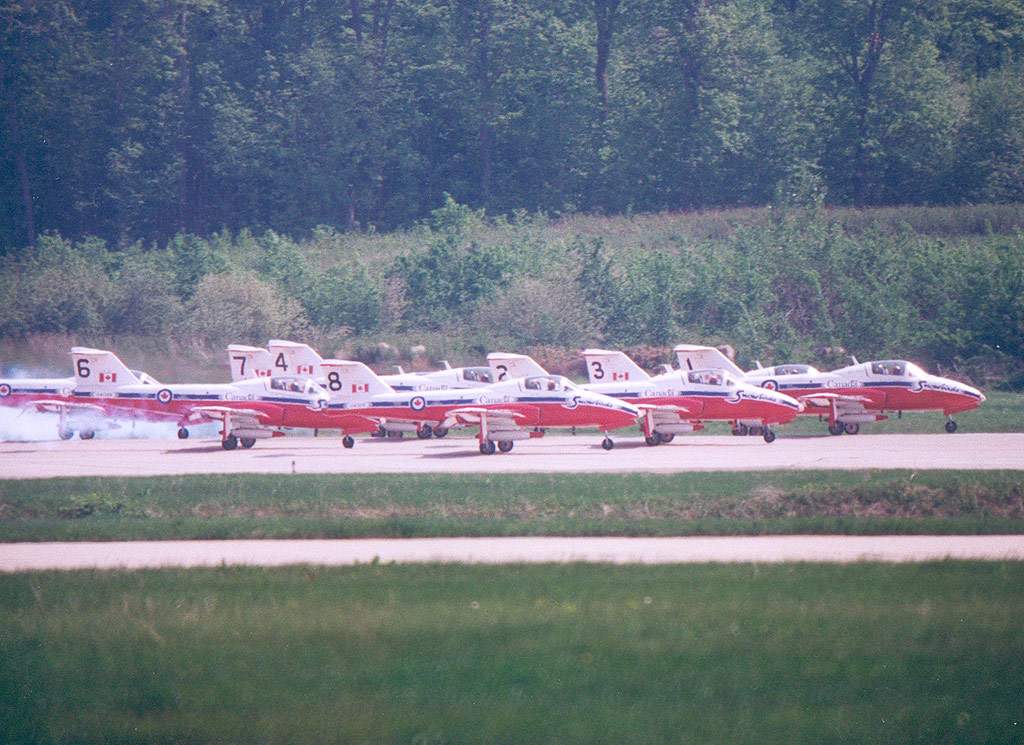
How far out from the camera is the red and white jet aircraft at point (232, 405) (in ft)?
113

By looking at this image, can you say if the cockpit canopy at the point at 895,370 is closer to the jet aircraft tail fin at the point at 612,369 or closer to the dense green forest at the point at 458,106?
the jet aircraft tail fin at the point at 612,369

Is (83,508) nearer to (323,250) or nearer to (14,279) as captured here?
(14,279)

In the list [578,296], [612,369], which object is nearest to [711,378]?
[612,369]

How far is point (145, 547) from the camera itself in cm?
1806

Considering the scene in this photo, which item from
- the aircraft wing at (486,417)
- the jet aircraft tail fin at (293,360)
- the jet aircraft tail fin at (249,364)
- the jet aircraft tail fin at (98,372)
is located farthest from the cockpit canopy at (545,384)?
the jet aircraft tail fin at (98,372)

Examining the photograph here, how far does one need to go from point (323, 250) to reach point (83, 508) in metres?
54.1

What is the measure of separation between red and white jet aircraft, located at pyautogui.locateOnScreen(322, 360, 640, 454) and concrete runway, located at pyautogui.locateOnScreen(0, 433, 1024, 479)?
77cm

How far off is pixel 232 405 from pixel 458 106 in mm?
59263

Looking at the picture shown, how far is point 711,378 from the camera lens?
34.6 metres

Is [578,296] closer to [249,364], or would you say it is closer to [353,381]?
[249,364]

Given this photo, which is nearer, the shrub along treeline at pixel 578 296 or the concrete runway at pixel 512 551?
the concrete runway at pixel 512 551

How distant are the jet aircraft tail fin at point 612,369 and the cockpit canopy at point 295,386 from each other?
9.77 metres

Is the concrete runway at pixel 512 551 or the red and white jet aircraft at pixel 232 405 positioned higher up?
the red and white jet aircraft at pixel 232 405

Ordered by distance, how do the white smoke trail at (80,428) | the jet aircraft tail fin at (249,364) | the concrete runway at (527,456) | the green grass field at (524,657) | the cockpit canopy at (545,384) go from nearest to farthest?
the green grass field at (524,657) < the concrete runway at (527,456) < the cockpit canopy at (545,384) < the white smoke trail at (80,428) < the jet aircraft tail fin at (249,364)
